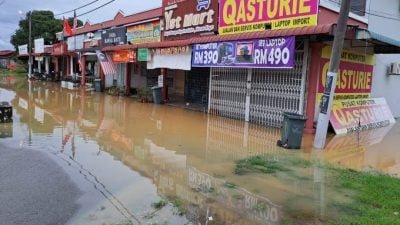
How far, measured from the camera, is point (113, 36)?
27.8 metres

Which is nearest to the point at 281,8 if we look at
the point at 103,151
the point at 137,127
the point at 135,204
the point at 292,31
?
the point at 292,31

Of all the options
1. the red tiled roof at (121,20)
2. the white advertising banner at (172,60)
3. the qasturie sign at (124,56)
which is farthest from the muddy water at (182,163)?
the red tiled roof at (121,20)

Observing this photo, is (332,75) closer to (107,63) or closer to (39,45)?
(107,63)

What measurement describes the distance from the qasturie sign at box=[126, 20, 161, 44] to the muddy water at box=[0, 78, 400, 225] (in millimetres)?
7518

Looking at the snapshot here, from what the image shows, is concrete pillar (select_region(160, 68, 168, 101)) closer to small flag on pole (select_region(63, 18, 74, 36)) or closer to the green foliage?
small flag on pole (select_region(63, 18, 74, 36))

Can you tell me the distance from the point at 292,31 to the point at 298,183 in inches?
255

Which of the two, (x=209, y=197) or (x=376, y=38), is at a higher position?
(x=376, y=38)

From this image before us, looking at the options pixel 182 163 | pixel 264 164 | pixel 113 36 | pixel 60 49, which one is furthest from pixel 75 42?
pixel 264 164

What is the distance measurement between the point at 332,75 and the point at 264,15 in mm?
4941

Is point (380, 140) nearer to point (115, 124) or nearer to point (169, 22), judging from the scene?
point (115, 124)

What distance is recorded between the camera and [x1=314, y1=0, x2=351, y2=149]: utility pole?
9943 mm

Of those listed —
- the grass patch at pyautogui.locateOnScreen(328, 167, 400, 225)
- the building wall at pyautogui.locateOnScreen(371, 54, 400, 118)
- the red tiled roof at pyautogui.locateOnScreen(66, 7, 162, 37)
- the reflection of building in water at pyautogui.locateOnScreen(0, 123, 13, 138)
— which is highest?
the red tiled roof at pyautogui.locateOnScreen(66, 7, 162, 37)

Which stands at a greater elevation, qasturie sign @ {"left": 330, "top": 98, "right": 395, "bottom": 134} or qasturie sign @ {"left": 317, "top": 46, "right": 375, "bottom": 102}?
qasturie sign @ {"left": 317, "top": 46, "right": 375, "bottom": 102}

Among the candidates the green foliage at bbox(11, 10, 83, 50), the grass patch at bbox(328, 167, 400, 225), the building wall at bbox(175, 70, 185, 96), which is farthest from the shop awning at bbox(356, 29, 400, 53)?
the green foliage at bbox(11, 10, 83, 50)
